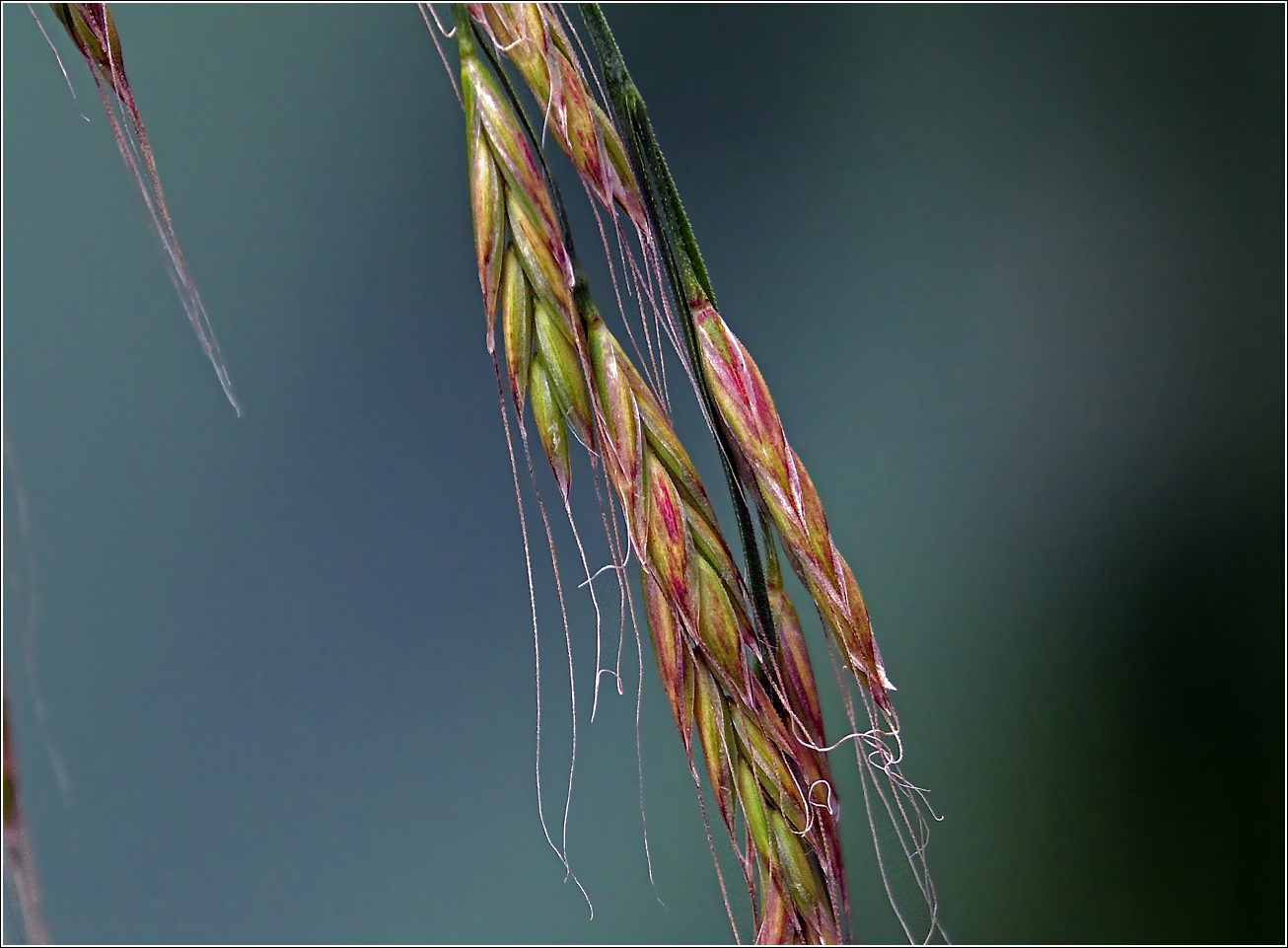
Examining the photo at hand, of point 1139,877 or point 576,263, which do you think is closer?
point 576,263

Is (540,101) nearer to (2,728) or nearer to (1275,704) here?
(2,728)

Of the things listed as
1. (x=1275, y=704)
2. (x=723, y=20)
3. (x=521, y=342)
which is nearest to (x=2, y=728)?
(x=521, y=342)

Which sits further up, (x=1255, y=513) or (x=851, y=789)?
(x=1255, y=513)

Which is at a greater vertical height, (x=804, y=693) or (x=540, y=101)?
(x=540, y=101)

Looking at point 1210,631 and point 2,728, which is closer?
point 2,728

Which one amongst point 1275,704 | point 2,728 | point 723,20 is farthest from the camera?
point 1275,704

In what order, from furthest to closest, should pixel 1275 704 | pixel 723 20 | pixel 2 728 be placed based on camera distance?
pixel 1275 704 → pixel 723 20 → pixel 2 728

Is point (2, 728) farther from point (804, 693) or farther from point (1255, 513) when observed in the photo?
point (1255, 513)

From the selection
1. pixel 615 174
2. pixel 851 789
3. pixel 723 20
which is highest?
pixel 723 20

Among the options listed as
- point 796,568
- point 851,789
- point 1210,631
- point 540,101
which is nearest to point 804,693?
point 796,568
